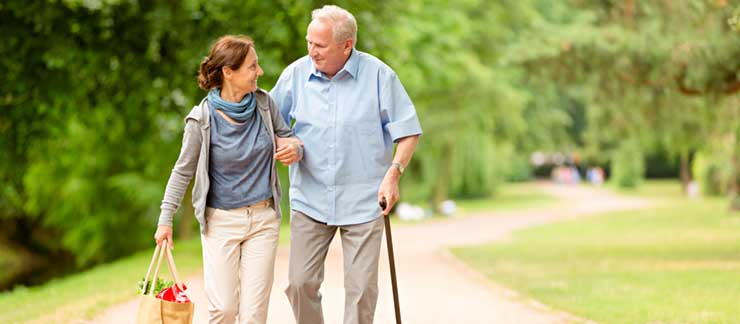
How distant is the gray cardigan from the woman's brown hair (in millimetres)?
117

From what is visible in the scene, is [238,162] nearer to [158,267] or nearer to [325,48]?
[158,267]

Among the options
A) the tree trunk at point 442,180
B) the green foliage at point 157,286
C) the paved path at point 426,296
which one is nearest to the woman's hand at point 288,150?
the green foliage at point 157,286

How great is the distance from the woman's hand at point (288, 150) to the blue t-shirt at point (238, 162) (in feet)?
0.18

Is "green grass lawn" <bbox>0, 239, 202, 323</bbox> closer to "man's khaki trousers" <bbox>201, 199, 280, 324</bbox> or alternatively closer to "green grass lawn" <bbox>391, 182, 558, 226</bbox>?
"man's khaki trousers" <bbox>201, 199, 280, 324</bbox>

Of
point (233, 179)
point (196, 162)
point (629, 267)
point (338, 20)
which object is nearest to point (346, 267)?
point (233, 179)

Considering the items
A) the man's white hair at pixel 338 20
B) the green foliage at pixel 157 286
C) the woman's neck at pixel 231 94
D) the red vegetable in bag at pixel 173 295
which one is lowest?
the red vegetable in bag at pixel 173 295

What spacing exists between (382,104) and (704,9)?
9533 mm

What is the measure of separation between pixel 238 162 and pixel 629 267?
10542 mm

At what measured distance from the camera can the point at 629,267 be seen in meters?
14.7

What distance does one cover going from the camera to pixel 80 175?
822 inches

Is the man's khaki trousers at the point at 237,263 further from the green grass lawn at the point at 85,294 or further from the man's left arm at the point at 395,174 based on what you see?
the green grass lawn at the point at 85,294

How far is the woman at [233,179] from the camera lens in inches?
199

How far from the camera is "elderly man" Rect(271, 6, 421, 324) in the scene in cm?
540

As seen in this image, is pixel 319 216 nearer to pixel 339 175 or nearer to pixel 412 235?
pixel 339 175
